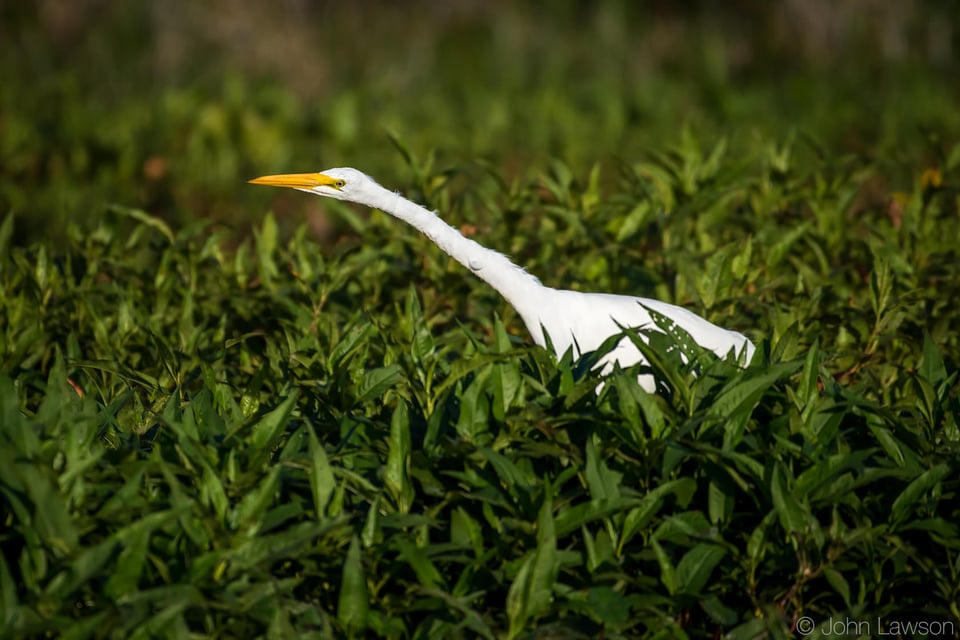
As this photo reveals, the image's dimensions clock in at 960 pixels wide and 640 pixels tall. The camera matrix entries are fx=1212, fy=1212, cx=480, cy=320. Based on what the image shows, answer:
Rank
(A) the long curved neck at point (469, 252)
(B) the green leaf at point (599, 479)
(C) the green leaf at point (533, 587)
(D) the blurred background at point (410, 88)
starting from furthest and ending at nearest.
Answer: (D) the blurred background at point (410, 88)
(A) the long curved neck at point (469, 252)
(B) the green leaf at point (599, 479)
(C) the green leaf at point (533, 587)

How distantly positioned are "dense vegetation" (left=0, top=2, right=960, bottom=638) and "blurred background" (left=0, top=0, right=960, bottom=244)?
1249 mm

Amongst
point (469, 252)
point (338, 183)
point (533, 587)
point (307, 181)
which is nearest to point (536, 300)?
point (469, 252)

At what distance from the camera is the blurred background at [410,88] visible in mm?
9664

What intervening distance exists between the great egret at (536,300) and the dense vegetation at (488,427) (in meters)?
0.17

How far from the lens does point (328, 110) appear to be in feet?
37.8

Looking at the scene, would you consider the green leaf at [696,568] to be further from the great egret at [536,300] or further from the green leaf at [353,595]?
the great egret at [536,300]

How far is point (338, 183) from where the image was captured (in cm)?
425

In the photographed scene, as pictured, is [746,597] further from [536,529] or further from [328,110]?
[328,110]

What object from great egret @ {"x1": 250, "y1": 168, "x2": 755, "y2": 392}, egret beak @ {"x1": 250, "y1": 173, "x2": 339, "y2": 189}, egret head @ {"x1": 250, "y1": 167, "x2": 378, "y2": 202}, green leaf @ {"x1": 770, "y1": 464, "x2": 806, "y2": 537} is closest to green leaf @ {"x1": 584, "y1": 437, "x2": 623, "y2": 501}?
green leaf @ {"x1": 770, "y1": 464, "x2": 806, "y2": 537}

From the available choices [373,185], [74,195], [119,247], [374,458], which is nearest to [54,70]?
[74,195]

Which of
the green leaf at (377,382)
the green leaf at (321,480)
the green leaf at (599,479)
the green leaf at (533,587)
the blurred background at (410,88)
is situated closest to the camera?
the green leaf at (533,587)

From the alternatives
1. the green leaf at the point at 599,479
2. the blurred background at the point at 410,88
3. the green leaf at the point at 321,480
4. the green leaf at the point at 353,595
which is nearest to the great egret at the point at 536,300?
the green leaf at the point at 599,479

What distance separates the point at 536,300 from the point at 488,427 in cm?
94

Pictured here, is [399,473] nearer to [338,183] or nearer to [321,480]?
[321,480]
